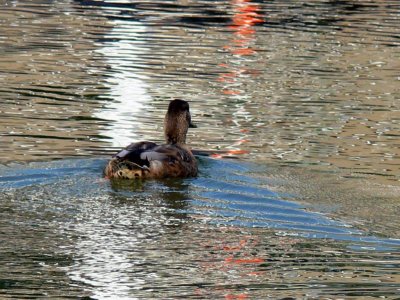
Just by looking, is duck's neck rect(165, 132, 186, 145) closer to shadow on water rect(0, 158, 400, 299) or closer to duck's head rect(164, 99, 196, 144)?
duck's head rect(164, 99, 196, 144)

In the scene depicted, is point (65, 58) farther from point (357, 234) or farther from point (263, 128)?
point (357, 234)

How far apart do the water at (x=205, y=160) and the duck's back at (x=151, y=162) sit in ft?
0.42

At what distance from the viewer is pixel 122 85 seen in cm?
1745

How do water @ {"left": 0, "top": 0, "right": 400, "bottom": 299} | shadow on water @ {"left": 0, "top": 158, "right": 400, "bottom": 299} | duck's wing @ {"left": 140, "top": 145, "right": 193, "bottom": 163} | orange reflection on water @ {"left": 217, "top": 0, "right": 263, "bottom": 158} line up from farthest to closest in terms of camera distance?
orange reflection on water @ {"left": 217, "top": 0, "right": 263, "bottom": 158} → duck's wing @ {"left": 140, "top": 145, "right": 193, "bottom": 163} → water @ {"left": 0, "top": 0, "right": 400, "bottom": 299} → shadow on water @ {"left": 0, "top": 158, "right": 400, "bottom": 299}

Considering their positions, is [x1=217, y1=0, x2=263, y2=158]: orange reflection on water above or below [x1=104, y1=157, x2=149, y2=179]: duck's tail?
below

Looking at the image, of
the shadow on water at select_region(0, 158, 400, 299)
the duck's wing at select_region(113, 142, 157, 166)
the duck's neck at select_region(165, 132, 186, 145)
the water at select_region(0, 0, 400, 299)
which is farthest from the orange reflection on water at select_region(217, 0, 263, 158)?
the shadow on water at select_region(0, 158, 400, 299)

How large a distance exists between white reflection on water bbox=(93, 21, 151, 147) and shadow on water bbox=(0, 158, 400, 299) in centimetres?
233

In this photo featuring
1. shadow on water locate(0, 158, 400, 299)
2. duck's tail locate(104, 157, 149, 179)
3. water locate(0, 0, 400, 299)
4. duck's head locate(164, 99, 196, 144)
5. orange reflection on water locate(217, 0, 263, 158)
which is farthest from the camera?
orange reflection on water locate(217, 0, 263, 158)

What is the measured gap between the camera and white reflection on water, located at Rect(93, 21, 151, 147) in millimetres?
14281

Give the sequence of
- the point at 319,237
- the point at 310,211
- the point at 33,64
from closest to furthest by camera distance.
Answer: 1. the point at 319,237
2. the point at 310,211
3. the point at 33,64

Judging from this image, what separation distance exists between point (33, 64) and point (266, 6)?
11.2 metres

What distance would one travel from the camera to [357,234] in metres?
9.58

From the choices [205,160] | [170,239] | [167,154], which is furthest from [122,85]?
[170,239]

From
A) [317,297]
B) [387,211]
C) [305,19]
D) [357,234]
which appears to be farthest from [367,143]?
[305,19]
